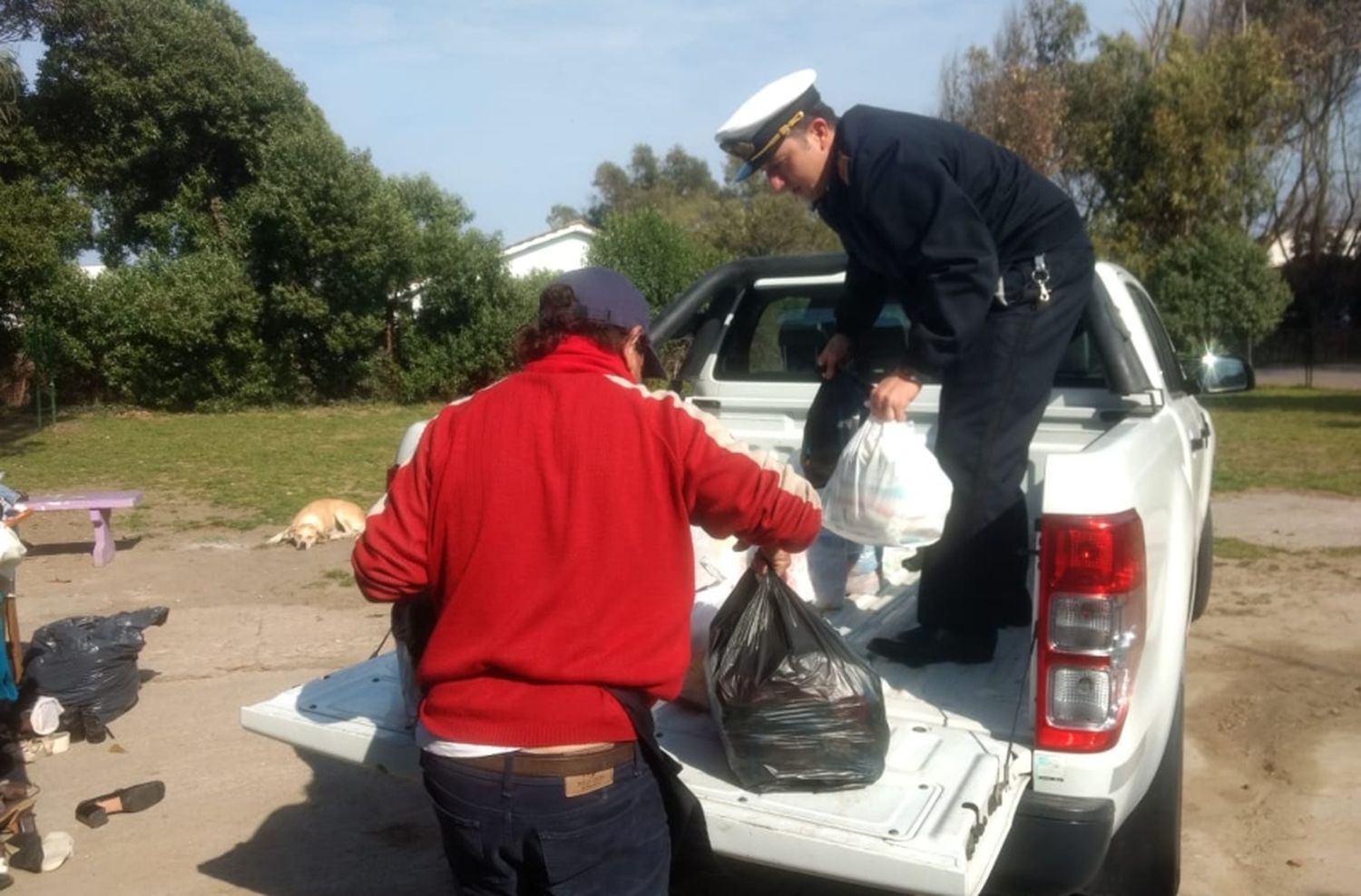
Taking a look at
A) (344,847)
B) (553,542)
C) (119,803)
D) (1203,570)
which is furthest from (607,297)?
(1203,570)

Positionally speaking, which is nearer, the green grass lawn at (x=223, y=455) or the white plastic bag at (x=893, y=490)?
the white plastic bag at (x=893, y=490)

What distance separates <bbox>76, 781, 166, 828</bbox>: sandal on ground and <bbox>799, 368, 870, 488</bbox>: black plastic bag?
267 cm

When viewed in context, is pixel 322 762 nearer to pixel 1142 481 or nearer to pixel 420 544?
pixel 420 544

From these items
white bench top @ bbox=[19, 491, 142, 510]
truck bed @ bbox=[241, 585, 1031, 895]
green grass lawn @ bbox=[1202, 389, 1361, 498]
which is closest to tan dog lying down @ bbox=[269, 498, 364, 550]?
white bench top @ bbox=[19, 491, 142, 510]

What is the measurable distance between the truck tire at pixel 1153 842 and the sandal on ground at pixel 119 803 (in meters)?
3.31

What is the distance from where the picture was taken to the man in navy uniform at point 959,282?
3.28 m

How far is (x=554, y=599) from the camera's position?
224cm

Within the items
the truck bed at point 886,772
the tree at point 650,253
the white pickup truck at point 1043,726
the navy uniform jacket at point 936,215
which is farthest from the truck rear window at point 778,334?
the tree at point 650,253

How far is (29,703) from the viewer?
17.1 feet

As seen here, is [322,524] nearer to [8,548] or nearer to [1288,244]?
[8,548]

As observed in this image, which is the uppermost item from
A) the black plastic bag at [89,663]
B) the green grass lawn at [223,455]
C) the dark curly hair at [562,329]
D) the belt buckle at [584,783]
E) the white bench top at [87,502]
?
the dark curly hair at [562,329]

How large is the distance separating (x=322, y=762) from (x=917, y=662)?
278cm

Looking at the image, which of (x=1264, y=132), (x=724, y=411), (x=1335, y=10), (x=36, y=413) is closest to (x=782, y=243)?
(x=1264, y=132)

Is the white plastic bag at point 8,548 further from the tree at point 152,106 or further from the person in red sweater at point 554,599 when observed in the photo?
the tree at point 152,106
